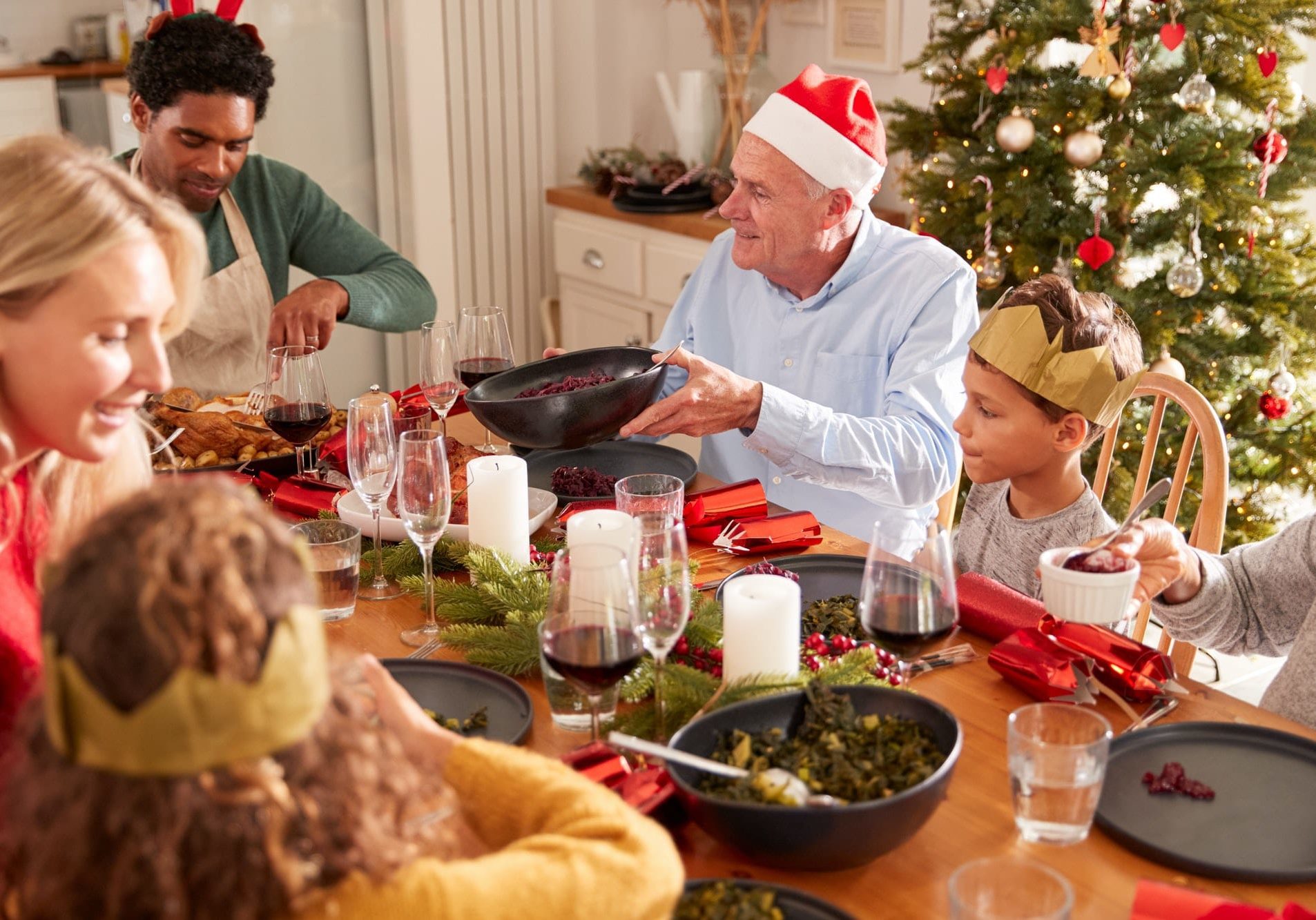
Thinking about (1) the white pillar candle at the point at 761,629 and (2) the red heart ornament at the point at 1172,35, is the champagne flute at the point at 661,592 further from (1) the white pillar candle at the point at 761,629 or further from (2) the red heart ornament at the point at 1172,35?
(2) the red heart ornament at the point at 1172,35

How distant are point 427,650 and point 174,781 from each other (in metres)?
0.78

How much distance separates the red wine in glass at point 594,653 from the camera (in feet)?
3.84

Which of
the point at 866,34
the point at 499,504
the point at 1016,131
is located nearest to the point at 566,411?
the point at 499,504

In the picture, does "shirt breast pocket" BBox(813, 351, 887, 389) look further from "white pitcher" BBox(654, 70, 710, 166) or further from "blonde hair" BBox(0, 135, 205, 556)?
"white pitcher" BBox(654, 70, 710, 166)

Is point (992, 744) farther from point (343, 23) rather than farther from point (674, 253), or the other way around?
point (343, 23)

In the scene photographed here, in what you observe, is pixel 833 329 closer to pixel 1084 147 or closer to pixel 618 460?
pixel 618 460

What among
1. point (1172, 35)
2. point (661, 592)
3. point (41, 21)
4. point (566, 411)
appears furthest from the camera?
point (41, 21)

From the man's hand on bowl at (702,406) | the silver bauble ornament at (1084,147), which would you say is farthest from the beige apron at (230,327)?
the silver bauble ornament at (1084,147)

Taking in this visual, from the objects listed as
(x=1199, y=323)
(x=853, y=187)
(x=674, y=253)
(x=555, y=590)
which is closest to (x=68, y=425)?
(x=555, y=590)

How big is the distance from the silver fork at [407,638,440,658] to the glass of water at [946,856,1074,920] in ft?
2.47

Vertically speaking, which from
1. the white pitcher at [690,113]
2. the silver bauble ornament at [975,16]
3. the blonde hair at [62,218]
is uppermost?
the silver bauble ornament at [975,16]

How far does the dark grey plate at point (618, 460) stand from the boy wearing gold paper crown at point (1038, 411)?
0.47m

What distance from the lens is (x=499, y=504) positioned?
1.70 m

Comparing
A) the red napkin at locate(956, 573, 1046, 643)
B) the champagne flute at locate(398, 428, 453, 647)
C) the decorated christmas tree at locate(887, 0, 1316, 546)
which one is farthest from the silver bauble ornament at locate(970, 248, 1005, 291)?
the champagne flute at locate(398, 428, 453, 647)
